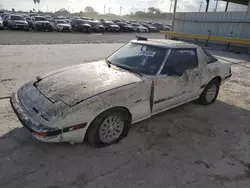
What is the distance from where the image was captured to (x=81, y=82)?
3.05m

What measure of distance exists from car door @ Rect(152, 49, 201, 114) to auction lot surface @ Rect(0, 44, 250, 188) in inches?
17.8

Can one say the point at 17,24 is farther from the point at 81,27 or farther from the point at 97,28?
the point at 97,28

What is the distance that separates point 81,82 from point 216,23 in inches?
616

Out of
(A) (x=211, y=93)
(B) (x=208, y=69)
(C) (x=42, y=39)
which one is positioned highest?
(B) (x=208, y=69)

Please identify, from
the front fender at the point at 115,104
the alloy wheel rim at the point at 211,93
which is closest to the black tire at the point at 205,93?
the alloy wheel rim at the point at 211,93

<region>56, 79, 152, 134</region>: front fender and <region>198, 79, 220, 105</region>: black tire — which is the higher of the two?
<region>56, 79, 152, 134</region>: front fender

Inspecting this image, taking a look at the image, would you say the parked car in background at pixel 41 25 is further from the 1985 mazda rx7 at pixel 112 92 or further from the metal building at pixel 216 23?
the 1985 mazda rx7 at pixel 112 92

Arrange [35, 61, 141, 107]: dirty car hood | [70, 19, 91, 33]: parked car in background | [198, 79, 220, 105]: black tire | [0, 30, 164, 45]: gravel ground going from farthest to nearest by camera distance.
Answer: [70, 19, 91, 33]: parked car in background → [0, 30, 164, 45]: gravel ground → [198, 79, 220, 105]: black tire → [35, 61, 141, 107]: dirty car hood

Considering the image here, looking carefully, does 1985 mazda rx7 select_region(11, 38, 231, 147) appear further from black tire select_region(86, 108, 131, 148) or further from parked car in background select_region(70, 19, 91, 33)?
parked car in background select_region(70, 19, 91, 33)

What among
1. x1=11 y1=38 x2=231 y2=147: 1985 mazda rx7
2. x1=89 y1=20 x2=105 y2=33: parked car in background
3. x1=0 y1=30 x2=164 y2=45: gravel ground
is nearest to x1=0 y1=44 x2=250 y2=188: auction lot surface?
x1=11 y1=38 x2=231 y2=147: 1985 mazda rx7

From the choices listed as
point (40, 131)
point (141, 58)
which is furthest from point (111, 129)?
point (141, 58)

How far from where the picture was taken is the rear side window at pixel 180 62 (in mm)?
3559

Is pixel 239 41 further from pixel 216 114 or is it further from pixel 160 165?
pixel 160 165

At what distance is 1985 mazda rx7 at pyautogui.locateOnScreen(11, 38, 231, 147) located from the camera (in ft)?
8.32
